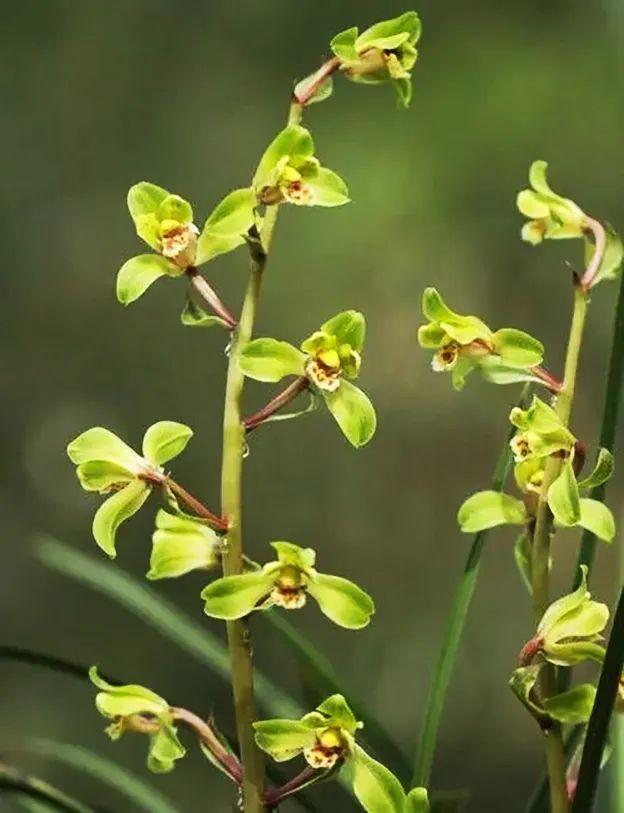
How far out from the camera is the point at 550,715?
0.37 meters

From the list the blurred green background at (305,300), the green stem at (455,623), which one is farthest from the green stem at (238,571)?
the blurred green background at (305,300)

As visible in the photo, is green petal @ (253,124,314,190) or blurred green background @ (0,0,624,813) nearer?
green petal @ (253,124,314,190)

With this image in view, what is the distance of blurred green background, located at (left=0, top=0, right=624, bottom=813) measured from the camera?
1285mm

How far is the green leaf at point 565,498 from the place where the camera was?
0.36m

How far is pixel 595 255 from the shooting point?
423 millimetres

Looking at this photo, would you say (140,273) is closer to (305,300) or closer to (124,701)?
(124,701)

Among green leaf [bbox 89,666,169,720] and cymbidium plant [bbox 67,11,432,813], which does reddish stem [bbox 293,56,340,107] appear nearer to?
cymbidium plant [bbox 67,11,432,813]

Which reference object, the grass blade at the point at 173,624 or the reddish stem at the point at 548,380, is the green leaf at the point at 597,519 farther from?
the grass blade at the point at 173,624

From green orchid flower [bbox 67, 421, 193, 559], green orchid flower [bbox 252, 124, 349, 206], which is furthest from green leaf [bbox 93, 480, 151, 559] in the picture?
green orchid flower [bbox 252, 124, 349, 206]

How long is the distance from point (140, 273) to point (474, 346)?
4.5 inches

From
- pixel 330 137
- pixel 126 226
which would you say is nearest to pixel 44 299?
pixel 126 226

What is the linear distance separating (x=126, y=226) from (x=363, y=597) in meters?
0.99

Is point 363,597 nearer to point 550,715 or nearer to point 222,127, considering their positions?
point 550,715

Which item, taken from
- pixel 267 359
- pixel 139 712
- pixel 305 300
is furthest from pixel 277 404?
pixel 305 300
